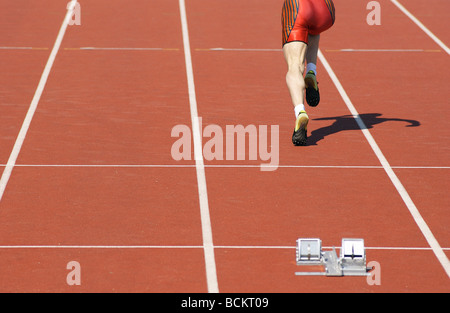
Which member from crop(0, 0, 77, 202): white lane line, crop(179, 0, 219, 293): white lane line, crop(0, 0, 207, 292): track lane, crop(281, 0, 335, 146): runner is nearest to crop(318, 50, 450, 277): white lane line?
crop(281, 0, 335, 146): runner

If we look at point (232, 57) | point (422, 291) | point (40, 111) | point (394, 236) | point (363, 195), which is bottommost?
point (422, 291)

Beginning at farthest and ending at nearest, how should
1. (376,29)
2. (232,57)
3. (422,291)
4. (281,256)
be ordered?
(376,29), (232,57), (281,256), (422,291)

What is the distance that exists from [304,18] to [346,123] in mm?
1653

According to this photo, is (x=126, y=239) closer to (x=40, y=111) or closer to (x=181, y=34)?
(x=40, y=111)

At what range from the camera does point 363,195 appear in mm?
9000

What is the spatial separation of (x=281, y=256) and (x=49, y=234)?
178cm

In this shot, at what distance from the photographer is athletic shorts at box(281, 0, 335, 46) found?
33.7 ft

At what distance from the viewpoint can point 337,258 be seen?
23.8 feet

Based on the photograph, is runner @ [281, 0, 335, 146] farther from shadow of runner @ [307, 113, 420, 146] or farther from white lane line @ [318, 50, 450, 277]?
white lane line @ [318, 50, 450, 277]

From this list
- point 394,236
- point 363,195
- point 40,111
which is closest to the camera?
point 394,236

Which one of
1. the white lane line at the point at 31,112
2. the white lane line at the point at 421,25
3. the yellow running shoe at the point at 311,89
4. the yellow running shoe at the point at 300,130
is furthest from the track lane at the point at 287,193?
the white lane line at the point at 421,25

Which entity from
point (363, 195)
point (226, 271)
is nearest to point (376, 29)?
point (363, 195)

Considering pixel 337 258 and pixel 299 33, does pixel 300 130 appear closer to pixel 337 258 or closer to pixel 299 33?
pixel 299 33

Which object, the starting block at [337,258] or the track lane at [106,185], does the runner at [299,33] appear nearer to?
the track lane at [106,185]
